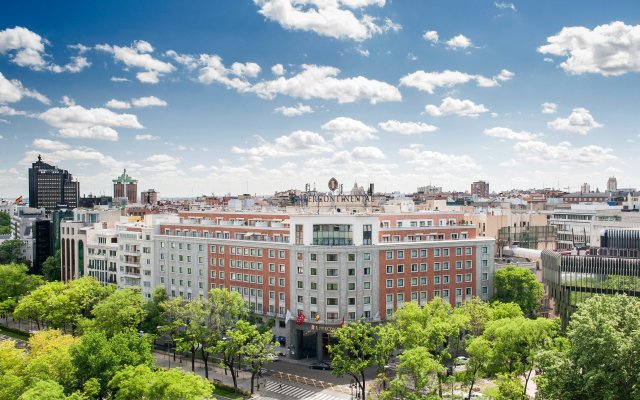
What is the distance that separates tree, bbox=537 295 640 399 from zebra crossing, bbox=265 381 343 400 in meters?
41.8

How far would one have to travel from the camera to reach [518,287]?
125 metres

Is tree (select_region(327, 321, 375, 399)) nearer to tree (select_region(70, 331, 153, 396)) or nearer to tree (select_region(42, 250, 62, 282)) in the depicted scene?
tree (select_region(70, 331, 153, 396))

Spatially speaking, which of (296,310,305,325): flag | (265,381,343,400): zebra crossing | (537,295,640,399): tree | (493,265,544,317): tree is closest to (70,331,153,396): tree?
(265,381,343,400): zebra crossing

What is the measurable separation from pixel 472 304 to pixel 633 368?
46.2 metres

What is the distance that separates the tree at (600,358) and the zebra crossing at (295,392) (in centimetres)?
4178

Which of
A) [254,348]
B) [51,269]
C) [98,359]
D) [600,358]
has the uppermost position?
[600,358]

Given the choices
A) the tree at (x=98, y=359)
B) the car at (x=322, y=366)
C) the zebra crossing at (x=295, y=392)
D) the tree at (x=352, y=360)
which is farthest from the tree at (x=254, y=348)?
the tree at (x=98, y=359)

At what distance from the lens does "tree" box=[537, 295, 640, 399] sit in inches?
2327

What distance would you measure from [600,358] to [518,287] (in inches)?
2617

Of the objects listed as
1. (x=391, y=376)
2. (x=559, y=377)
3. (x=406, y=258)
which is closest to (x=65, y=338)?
(x=391, y=376)

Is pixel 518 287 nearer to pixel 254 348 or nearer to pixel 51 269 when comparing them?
pixel 254 348

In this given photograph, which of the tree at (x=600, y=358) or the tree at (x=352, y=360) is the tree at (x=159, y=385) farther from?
the tree at (x=600, y=358)

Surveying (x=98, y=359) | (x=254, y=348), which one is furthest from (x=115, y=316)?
(x=254, y=348)

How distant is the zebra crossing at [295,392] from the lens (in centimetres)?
9656
